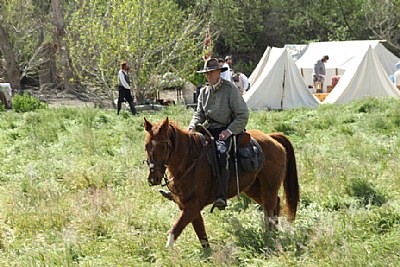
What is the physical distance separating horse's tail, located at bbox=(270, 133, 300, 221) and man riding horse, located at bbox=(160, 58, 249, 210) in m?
1.01

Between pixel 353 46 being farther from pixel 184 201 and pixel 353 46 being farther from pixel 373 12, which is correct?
pixel 184 201

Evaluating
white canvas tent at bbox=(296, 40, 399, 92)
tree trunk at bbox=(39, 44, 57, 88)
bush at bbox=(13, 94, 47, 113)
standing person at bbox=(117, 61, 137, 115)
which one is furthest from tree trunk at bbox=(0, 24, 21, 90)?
standing person at bbox=(117, 61, 137, 115)

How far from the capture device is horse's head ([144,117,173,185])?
5668 millimetres

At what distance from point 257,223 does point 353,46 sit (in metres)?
20.2

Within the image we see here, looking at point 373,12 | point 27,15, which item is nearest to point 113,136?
point 27,15

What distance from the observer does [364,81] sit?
65.9 ft

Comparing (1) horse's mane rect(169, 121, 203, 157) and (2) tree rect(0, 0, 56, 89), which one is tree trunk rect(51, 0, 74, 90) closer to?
(2) tree rect(0, 0, 56, 89)

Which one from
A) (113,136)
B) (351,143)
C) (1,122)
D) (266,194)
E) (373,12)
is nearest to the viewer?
(266,194)

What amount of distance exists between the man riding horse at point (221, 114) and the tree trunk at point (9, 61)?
Result: 24.7 m

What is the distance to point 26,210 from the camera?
304 inches

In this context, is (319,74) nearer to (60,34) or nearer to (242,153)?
(60,34)

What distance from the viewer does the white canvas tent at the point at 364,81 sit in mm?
19859

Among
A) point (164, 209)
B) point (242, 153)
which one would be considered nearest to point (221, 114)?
point (242, 153)

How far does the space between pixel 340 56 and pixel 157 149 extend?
2112 cm
